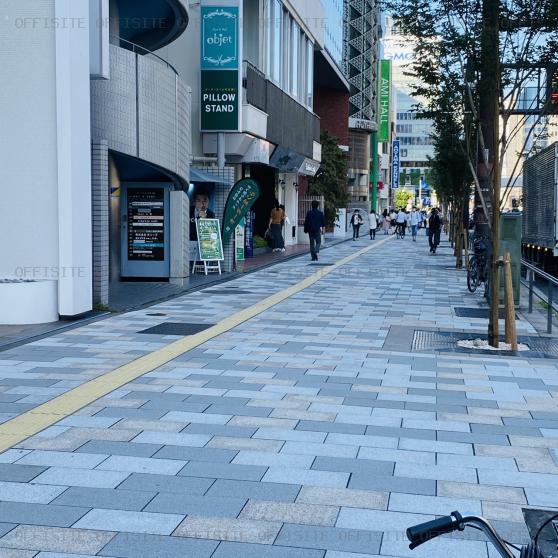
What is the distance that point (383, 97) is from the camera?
8606 cm

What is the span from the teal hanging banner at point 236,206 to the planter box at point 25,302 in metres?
8.93

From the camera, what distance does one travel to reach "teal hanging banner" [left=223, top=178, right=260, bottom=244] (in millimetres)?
19938

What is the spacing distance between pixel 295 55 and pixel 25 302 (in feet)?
74.8

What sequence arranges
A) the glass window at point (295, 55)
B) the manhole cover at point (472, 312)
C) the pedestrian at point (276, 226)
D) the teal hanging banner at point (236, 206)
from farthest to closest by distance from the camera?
the glass window at point (295, 55), the pedestrian at point (276, 226), the teal hanging banner at point (236, 206), the manhole cover at point (472, 312)

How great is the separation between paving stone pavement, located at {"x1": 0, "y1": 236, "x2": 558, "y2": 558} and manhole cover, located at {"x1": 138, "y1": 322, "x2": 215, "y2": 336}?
1.39 ft

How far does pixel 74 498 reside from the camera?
4531 mm

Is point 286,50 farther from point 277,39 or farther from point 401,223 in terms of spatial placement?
point 401,223

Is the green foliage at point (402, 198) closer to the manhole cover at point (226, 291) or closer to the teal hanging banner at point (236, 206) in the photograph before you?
the teal hanging banner at point (236, 206)

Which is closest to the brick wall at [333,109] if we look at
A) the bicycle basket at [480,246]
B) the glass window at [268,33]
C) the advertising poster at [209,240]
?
the glass window at [268,33]

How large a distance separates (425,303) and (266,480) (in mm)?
10336

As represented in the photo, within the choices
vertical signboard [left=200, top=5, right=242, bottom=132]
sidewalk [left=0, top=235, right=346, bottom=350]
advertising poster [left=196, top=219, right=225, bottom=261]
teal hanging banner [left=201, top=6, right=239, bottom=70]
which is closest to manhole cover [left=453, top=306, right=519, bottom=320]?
sidewalk [left=0, top=235, right=346, bottom=350]

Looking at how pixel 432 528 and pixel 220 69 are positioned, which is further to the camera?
pixel 220 69

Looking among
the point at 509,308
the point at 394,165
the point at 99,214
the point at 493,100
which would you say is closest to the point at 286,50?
the point at 99,214

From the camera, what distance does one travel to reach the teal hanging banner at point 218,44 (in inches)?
860
